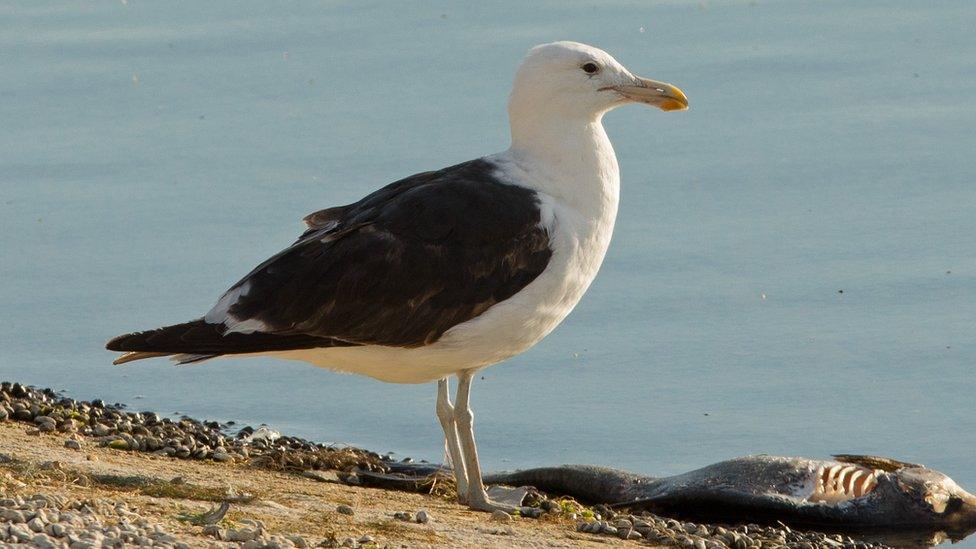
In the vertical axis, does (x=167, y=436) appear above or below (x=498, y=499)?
above

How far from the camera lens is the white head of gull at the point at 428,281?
7586 mm

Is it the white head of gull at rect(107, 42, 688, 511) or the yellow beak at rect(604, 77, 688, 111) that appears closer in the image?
the white head of gull at rect(107, 42, 688, 511)

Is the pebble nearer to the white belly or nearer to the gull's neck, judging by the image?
the white belly

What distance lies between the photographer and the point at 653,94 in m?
8.26

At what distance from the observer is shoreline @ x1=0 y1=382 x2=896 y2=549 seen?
6.28 metres

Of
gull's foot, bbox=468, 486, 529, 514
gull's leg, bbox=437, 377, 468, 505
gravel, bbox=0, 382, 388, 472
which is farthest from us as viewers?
gravel, bbox=0, 382, 388, 472

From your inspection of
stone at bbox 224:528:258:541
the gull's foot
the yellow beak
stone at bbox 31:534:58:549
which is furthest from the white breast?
stone at bbox 31:534:58:549

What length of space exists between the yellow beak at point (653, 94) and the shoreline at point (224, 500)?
1.95 metres

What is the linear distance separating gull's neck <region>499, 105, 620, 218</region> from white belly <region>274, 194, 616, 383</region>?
0.07 meters

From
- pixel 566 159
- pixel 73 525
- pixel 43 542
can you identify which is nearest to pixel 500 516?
pixel 566 159

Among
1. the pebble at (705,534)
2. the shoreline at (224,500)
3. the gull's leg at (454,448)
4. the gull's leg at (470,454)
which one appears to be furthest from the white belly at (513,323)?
the pebble at (705,534)

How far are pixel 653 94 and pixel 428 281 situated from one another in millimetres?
1506

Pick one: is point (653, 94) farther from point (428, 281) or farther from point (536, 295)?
point (428, 281)

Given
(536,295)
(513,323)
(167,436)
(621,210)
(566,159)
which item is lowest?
(167,436)
